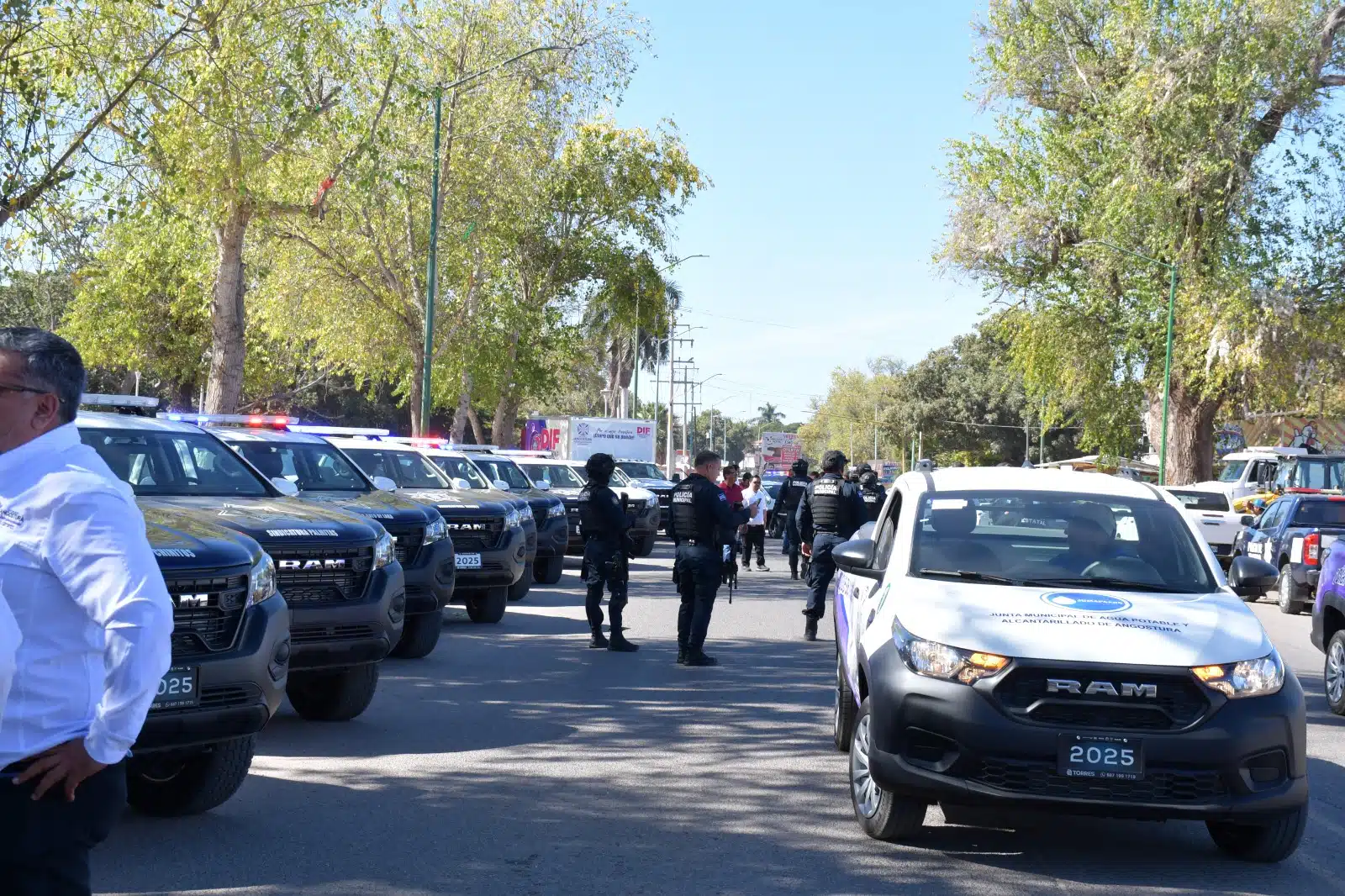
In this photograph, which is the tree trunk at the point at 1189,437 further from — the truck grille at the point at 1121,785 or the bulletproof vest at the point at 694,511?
the truck grille at the point at 1121,785

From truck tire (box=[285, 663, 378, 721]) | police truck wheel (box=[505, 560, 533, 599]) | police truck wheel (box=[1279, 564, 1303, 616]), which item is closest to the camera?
truck tire (box=[285, 663, 378, 721])

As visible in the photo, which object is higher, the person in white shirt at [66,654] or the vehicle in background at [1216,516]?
the person in white shirt at [66,654]

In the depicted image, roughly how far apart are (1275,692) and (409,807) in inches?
152

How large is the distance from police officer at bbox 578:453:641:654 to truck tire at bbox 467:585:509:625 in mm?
2180

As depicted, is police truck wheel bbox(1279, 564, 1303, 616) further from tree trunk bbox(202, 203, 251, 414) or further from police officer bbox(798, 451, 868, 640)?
tree trunk bbox(202, 203, 251, 414)

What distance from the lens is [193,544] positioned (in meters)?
6.65

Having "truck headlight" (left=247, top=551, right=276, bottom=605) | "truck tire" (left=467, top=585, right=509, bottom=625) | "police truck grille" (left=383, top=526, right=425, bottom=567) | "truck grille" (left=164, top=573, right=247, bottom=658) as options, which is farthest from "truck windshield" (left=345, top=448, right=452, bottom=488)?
"truck grille" (left=164, top=573, right=247, bottom=658)

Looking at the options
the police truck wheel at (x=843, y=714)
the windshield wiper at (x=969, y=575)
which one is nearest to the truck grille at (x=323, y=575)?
→ the police truck wheel at (x=843, y=714)

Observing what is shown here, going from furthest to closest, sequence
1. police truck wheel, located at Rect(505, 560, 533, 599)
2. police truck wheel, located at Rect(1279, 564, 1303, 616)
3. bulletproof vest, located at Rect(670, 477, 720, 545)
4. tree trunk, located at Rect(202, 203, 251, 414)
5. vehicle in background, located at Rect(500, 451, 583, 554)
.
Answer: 1. vehicle in background, located at Rect(500, 451, 583, 554)
2. tree trunk, located at Rect(202, 203, 251, 414)
3. police truck wheel, located at Rect(1279, 564, 1303, 616)
4. police truck wheel, located at Rect(505, 560, 533, 599)
5. bulletproof vest, located at Rect(670, 477, 720, 545)

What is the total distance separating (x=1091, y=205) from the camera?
3847 centimetres

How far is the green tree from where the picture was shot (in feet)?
118

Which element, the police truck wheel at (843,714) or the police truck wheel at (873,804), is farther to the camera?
the police truck wheel at (843,714)

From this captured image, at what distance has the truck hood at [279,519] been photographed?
8.66 metres

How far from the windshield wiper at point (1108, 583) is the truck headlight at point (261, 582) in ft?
11.1
